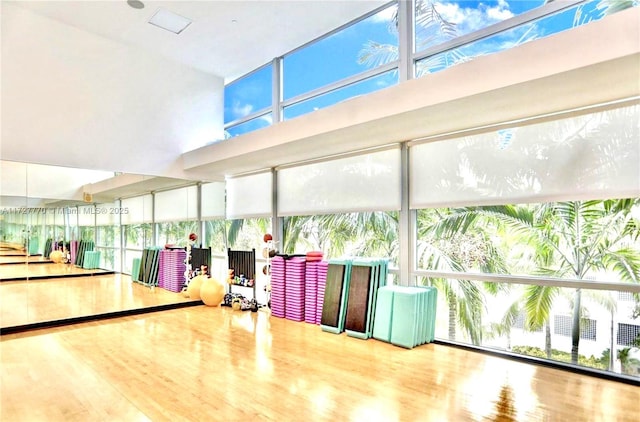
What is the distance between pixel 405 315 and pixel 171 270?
171 inches

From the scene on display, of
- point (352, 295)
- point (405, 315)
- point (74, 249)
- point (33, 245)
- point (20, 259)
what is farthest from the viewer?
point (74, 249)

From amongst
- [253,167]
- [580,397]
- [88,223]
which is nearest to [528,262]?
[580,397]

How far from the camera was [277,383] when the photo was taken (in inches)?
131

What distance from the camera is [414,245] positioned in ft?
16.2

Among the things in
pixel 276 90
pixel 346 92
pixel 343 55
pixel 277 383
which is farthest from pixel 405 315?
pixel 276 90

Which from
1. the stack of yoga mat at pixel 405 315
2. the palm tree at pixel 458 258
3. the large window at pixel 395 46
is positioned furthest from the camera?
the palm tree at pixel 458 258

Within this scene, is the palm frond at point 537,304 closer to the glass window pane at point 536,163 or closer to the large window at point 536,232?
the large window at point 536,232

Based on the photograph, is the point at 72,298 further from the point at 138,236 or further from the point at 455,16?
the point at 455,16

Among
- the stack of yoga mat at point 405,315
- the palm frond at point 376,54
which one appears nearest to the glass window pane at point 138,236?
the stack of yoga mat at point 405,315

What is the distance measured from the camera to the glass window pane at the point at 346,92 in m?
5.18

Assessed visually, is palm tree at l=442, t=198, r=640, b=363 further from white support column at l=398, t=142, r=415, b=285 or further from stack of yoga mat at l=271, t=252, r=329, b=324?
stack of yoga mat at l=271, t=252, r=329, b=324

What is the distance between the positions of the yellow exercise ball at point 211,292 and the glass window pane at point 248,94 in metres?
3.18

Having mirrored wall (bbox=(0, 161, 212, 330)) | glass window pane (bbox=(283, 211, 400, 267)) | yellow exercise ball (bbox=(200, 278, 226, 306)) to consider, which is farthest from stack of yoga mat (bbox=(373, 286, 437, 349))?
mirrored wall (bbox=(0, 161, 212, 330))

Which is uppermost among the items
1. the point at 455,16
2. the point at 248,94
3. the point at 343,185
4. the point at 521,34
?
the point at 455,16
